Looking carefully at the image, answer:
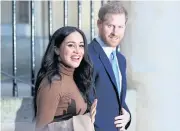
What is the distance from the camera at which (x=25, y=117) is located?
392 centimetres

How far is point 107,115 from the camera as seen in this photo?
9.75 ft

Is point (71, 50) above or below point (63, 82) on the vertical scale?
above

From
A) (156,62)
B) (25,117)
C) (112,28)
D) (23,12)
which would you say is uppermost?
(112,28)

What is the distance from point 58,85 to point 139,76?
73.8 inches

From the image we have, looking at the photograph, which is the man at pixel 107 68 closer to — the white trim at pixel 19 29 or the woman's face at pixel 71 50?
the woman's face at pixel 71 50

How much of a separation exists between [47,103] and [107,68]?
595mm

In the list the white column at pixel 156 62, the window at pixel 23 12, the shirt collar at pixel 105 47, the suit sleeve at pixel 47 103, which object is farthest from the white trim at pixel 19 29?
the suit sleeve at pixel 47 103

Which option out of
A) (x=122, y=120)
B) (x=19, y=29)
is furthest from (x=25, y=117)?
(x=19, y=29)

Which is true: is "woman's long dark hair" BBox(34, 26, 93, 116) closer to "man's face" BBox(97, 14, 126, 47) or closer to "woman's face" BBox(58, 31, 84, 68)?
"woman's face" BBox(58, 31, 84, 68)

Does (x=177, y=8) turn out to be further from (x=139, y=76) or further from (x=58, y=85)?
(x=58, y=85)

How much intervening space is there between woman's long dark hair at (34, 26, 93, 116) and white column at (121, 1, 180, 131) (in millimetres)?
1517

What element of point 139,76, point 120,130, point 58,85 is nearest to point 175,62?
point 139,76

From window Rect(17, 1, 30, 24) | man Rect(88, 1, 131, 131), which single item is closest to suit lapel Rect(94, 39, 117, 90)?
man Rect(88, 1, 131, 131)

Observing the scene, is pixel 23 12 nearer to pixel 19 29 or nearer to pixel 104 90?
pixel 19 29
